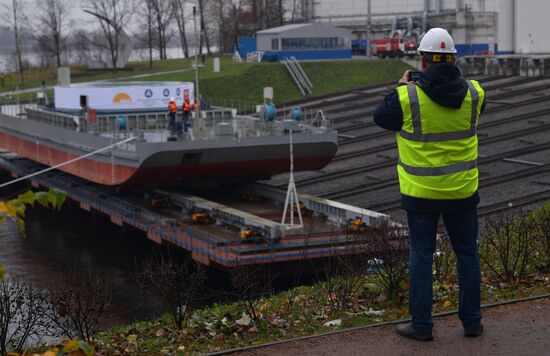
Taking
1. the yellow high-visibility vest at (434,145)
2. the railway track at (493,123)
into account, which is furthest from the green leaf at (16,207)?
the railway track at (493,123)

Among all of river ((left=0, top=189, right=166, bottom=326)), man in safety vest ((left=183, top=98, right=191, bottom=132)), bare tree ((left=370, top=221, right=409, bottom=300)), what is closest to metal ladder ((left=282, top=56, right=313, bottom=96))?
river ((left=0, top=189, right=166, bottom=326))

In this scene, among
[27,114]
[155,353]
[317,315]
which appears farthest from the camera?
[27,114]

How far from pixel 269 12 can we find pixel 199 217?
202ft

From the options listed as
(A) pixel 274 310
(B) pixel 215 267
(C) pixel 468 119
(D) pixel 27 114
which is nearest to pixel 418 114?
(C) pixel 468 119

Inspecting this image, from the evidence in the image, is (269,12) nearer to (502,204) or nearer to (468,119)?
(502,204)

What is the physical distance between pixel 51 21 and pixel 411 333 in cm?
7431

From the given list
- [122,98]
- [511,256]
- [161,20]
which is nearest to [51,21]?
[161,20]

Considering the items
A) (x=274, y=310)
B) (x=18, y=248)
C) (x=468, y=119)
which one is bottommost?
(x=18, y=248)

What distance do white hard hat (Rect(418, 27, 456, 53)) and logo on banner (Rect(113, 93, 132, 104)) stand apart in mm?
25319

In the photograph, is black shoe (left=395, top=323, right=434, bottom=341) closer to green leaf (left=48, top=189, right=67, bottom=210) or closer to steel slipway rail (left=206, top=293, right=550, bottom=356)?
steel slipway rail (left=206, top=293, right=550, bottom=356)

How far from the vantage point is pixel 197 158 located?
25797 millimetres

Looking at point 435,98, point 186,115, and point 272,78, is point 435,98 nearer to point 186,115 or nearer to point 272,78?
point 186,115

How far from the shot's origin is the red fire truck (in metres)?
64.4

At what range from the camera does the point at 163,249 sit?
2525 centimetres
